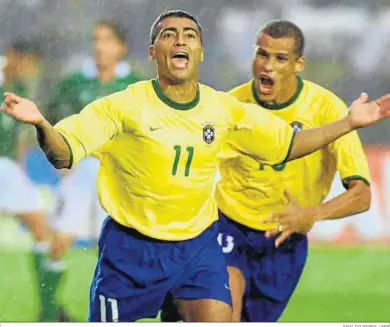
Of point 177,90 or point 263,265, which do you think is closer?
point 177,90

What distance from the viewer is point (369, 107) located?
120 inches

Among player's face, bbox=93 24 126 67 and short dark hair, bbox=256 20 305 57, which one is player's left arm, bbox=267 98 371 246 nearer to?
short dark hair, bbox=256 20 305 57

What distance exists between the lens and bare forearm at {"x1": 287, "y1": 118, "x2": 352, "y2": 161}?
3.05 m

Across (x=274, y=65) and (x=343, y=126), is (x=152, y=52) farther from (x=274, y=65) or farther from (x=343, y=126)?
(x=343, y=126)

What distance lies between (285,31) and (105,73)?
2.17 ft

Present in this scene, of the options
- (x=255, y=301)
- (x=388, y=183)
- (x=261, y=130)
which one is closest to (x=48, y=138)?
(x=261, y=130)

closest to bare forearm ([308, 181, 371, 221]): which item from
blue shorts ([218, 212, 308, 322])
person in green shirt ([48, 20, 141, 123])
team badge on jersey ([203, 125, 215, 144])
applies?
blue shorts ([218, 212, 308, 322])

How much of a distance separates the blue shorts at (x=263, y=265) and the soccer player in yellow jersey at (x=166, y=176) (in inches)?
7.4

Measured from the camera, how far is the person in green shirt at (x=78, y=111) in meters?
3.21

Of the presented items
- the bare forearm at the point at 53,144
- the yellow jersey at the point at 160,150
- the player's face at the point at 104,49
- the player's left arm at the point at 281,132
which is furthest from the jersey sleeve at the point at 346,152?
the bare forearm at the point at 53,144

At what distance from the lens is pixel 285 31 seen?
323 cm

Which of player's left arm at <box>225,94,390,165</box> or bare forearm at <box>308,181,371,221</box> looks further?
bare forearm at <box>308,181,371,221</box>

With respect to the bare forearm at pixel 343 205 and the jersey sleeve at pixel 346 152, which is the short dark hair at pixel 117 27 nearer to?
the jersey sleeve at pixel 346 152

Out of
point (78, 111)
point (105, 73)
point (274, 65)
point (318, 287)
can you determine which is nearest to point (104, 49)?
point (105, 73)
